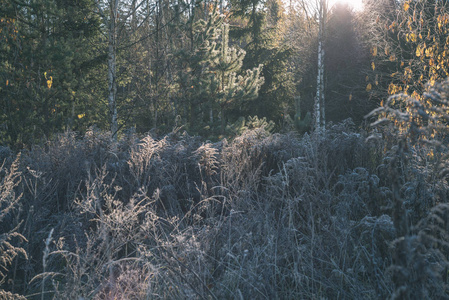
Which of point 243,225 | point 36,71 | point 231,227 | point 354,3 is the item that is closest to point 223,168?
point 243,225

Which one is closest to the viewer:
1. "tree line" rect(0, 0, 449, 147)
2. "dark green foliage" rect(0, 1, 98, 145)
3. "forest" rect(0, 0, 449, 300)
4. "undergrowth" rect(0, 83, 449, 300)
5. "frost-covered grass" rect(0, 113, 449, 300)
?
"undergrowth" rect(0, 83, 449, 300)

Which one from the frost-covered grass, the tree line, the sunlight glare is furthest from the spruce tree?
the sunlight glare

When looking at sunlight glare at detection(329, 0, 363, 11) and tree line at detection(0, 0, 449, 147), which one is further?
sunlight glare at detection(329, 0, 363, 11)

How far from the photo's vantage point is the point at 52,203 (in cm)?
394

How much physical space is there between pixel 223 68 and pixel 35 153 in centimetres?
504

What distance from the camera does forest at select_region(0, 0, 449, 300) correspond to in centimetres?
213

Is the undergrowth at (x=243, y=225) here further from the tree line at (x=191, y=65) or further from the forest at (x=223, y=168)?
the tree line at (x=191, y=65)

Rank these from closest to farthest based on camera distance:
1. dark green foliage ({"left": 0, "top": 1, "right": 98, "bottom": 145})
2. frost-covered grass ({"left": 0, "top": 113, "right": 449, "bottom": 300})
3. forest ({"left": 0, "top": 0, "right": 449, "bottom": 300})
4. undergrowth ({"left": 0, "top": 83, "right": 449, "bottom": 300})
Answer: undergrowth ({"left": 0, "top": 83, "right": 449, "bottom": 300}) → frost-covered grass ({"left": 0, "top": 113, "right": 449, "bottom": 300}) → forest ({"left": 0, "top": 0, "right": 449, "bottom": 300}) → dark green foliage ({"left": 0, "top": 1, "right": 98, "bottom": 145})

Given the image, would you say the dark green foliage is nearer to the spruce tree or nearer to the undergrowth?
the undergrowth

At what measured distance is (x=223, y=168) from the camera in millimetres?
4336

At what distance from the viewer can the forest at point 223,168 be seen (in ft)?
6.99

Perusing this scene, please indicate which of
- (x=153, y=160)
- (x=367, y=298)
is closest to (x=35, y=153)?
(x=153, y=160)

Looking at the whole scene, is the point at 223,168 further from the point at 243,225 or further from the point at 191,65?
the point at 191,65

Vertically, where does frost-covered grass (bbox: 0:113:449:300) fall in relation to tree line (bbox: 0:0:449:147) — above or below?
below
